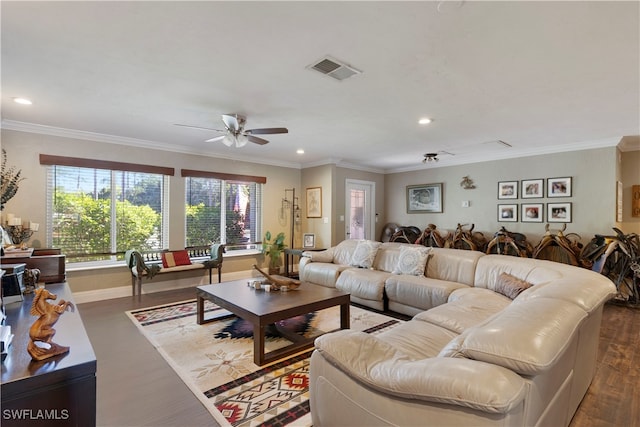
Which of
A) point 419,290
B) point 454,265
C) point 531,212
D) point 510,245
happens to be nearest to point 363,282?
point 419,290

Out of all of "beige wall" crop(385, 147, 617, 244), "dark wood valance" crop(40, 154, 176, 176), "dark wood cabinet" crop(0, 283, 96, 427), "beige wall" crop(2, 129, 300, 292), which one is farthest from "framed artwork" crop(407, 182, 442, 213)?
"dark wood cabinet" crop(0, 283, 96, 427)

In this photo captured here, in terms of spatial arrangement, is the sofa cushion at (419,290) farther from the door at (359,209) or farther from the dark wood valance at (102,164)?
the dark wood valance at (102,164)

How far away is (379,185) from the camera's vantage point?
25.7 feet

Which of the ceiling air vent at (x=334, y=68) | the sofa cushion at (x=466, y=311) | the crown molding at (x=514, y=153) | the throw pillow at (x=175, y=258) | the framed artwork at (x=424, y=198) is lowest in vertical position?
the sofa cushion at (x=466, y=311)

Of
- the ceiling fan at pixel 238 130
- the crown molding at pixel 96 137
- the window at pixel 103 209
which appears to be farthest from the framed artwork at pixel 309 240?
the ceiling fan at pixel 238 130

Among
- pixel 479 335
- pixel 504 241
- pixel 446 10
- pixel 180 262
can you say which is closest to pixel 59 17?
pixel 446 10

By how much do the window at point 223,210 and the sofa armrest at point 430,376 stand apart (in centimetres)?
474

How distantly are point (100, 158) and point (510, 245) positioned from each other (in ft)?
22.0

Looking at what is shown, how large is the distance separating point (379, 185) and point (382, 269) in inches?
139

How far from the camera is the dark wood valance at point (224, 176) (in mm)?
5413

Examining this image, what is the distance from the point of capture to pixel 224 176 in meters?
5.87

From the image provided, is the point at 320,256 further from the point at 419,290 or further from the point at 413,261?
the point at 419,290

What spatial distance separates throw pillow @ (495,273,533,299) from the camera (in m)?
2.96

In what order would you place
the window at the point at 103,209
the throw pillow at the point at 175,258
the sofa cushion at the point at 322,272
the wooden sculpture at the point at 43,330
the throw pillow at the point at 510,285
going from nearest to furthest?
the wooden sculpture at the point at 43,330, the throw pillow at the point at 510,285, the window at the point at 103,209, the sofa cushion at the point at 322,272, the throw pillow at the point at 175,258
